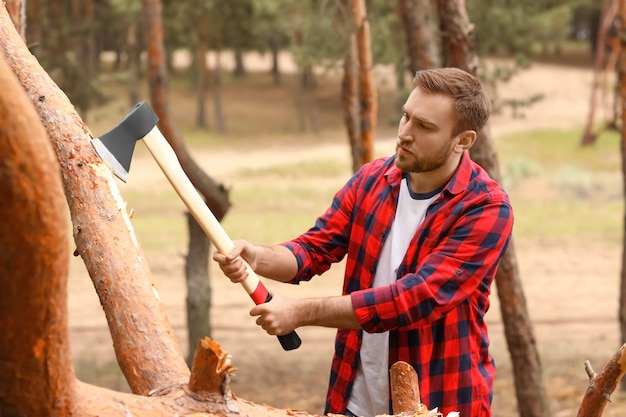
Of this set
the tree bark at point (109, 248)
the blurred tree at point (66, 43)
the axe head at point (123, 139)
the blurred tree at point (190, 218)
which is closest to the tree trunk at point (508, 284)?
the blurred tree at point (190, 218)

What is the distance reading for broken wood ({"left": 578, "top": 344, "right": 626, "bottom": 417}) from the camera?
2285 millimetres

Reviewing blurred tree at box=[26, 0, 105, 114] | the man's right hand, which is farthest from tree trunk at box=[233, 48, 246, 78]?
the man's right hand

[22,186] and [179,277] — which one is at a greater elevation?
[22,186]

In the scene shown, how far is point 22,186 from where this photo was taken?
1165 mm

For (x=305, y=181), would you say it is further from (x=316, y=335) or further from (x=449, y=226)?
(x=449, y=226)

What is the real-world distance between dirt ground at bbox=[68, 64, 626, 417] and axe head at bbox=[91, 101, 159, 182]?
5105mm

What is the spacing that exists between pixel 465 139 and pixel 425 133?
0.14m

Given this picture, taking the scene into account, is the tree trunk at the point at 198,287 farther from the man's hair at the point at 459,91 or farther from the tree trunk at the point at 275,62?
the tree trunk at the point at 275,62

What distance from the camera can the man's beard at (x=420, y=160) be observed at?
8.26 feet

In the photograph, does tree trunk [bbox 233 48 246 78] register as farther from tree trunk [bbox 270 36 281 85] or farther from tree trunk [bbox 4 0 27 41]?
tree trunk [bbox 4 0 27 41]

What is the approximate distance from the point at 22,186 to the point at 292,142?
28.3 m

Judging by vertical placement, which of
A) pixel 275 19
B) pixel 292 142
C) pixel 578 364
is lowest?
pixel 292 142

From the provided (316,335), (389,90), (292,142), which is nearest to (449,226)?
(316,335)

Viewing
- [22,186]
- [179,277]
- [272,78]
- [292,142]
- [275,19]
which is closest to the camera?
[22,186]
